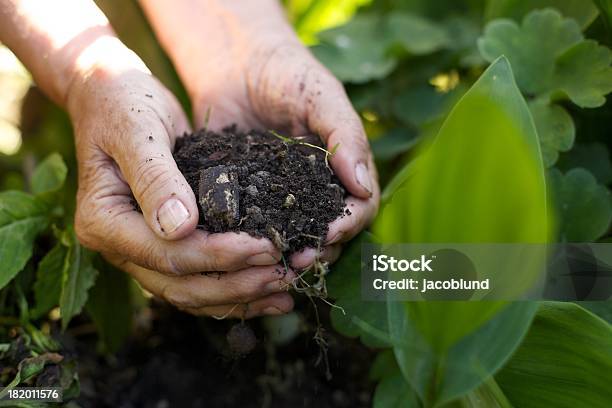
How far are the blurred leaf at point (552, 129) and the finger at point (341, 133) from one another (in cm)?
27

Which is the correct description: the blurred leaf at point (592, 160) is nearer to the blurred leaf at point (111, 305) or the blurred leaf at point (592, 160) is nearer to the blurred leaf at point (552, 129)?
the blurred leaf at point (552, 129)

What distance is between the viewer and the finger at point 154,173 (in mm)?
762

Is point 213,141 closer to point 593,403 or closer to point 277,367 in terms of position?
point 277,367

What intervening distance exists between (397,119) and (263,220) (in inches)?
29.5

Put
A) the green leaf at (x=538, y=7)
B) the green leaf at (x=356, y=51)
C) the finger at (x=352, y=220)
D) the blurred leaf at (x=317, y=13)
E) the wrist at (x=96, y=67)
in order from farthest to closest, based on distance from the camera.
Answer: the blurred leaf at (x=317, y=13) < the green leaf at (x=356, y=51) < the green leaf at (x=538, y=7) < the wrist at (x=96, y=67) < the finger at (x=352, y=220)

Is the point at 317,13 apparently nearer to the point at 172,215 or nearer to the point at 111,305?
the point at 111,305

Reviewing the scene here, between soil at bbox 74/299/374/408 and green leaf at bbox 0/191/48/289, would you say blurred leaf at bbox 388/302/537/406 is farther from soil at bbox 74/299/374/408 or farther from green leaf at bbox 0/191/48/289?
green leaf at bbox 0/191/48/289

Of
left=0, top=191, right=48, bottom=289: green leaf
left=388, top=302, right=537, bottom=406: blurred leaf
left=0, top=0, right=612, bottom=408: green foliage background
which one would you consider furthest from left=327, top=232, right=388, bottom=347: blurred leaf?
left=0, top=191, right=48, bottom=289: green leaf

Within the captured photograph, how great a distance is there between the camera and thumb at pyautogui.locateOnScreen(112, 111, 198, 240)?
761 millimetres

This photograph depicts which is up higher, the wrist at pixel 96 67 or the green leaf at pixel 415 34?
the wrist at pixel 96 67

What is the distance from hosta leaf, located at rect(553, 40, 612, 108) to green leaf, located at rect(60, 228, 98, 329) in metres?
0.81

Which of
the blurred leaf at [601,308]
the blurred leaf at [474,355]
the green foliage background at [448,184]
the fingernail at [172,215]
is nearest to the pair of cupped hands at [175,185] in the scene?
the fingernail at [172,215]

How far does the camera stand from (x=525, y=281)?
0.59 metres

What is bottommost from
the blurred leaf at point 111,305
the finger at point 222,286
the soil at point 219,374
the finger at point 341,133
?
the soil at point 219,374
